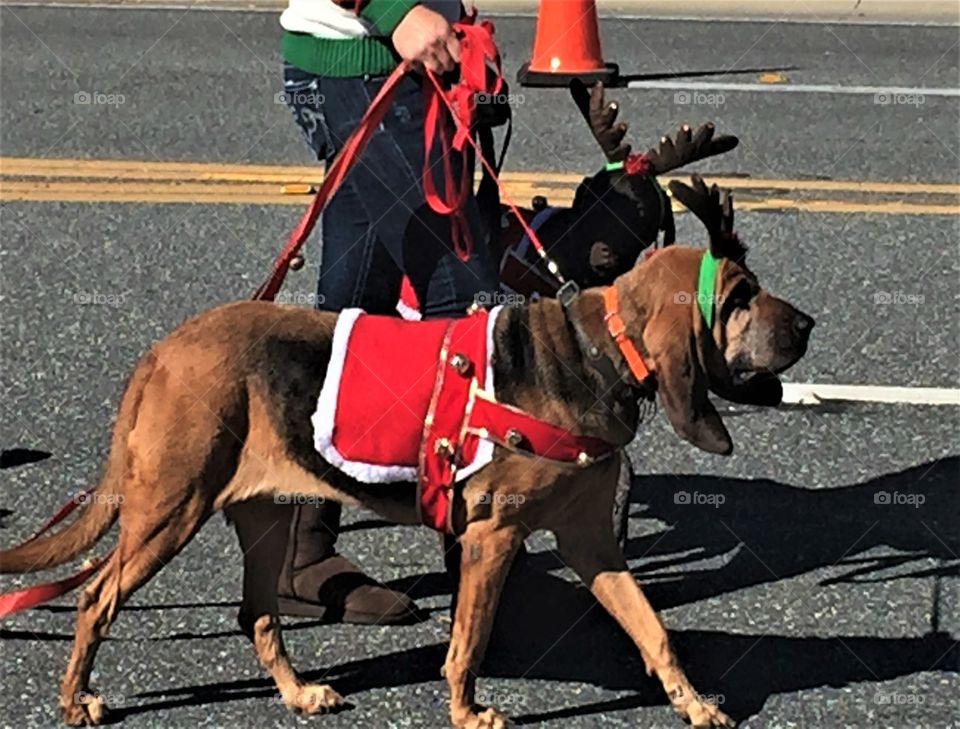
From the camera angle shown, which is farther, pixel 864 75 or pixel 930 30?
pixel 930 30

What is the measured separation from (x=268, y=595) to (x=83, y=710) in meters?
0.54

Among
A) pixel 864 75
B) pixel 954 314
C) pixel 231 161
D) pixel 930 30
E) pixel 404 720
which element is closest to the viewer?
pixel 404 720

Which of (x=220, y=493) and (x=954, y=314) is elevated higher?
(x=220, y=493)

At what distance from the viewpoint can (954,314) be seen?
7.46 m

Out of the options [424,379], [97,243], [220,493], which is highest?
[424,379]

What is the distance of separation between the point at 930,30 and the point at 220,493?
386 inches

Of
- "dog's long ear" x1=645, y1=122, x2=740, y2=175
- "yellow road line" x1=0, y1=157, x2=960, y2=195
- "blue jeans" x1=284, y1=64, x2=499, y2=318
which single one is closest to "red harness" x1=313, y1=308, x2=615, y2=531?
"blue jeans" x1=284, y1=64, x2=499, y2=318

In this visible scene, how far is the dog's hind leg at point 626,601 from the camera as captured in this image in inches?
175

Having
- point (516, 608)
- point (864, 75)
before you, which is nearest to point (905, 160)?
point (864, 75)

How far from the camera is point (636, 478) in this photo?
5938 millimetres

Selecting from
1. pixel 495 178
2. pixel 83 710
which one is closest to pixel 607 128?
pixel 495 178

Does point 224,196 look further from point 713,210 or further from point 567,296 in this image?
point 713,210

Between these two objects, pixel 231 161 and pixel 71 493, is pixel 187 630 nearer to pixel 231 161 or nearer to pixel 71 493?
pixel 71 493

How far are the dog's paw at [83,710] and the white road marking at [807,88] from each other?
706 cm
